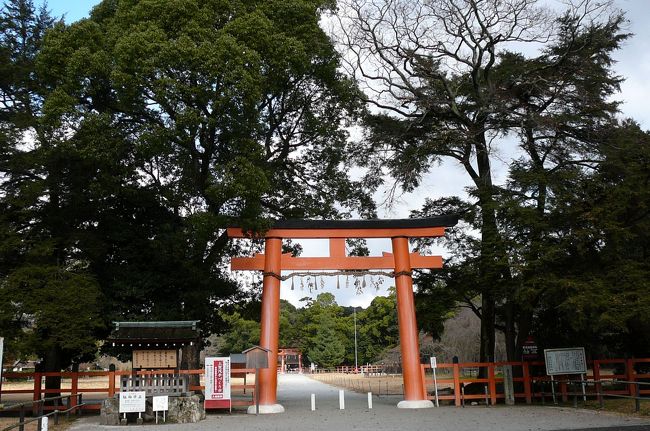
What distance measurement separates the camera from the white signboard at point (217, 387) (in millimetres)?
16312

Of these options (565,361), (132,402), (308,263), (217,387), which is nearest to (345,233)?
(308,263)

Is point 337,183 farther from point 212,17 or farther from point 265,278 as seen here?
point 212,17

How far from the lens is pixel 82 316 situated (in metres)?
15.8

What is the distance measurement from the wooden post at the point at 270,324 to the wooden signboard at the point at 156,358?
2.67 meters

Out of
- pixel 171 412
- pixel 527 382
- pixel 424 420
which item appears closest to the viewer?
pixel 424 420

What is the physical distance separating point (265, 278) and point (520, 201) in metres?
8.81

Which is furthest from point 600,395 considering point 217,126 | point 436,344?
point 436,344

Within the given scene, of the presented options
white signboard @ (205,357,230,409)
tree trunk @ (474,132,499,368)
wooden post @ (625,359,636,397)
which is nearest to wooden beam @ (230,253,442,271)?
white signboard @ (205,357,230,409)

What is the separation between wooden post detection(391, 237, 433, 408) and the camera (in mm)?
16656

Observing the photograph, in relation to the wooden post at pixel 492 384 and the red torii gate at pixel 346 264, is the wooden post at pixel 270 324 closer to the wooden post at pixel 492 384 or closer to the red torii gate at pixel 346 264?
the red torii gate at pixel 346 264

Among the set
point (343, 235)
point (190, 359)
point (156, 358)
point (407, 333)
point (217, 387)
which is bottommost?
point (217, 387)

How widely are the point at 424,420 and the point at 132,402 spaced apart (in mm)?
7344

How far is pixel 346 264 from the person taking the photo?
17688 millimetres

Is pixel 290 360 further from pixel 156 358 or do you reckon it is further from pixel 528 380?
pixel 156 358
